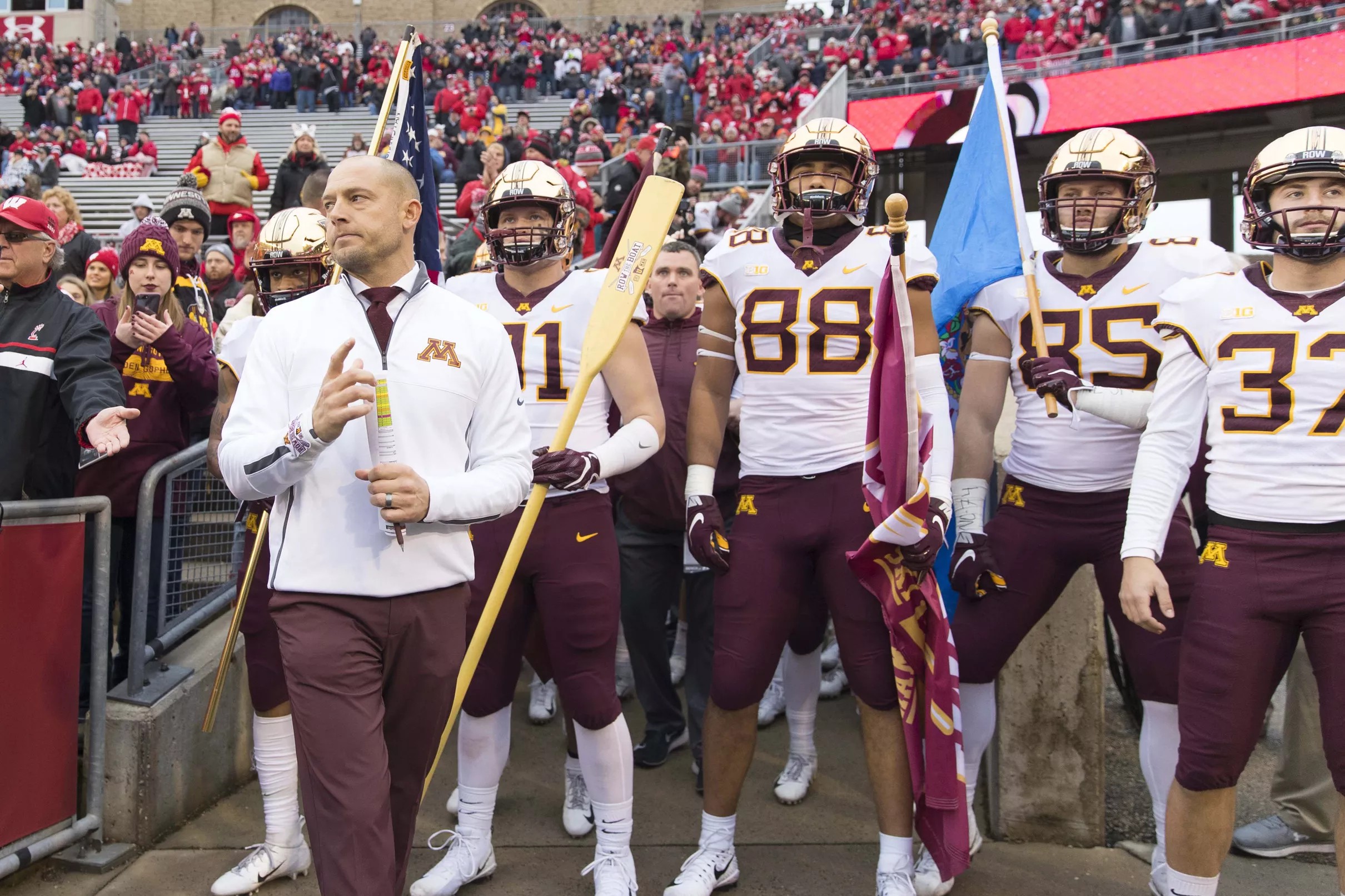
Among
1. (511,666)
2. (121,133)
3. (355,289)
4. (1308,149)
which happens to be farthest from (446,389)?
(121,133)

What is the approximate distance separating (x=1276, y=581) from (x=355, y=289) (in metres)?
2.38

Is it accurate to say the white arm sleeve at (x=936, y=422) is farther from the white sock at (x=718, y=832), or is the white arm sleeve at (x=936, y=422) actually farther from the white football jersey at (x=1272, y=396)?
the white sock at (x=718, y=832)

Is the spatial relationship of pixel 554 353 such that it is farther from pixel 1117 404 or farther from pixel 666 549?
pixel 1117 404

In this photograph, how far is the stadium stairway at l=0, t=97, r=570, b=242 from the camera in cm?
1811

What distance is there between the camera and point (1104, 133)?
3727 millimetres

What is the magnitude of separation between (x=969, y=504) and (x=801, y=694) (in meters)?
1.21

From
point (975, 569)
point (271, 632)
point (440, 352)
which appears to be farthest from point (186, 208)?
point (975, 569)

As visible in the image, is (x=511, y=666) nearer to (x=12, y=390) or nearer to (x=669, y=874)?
(x=669, y=874)

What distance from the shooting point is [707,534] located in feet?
12.2

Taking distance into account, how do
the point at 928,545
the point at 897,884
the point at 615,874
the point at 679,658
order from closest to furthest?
the point at 928,545
the point at 897,884
the point at 615,874
the point at 679,658

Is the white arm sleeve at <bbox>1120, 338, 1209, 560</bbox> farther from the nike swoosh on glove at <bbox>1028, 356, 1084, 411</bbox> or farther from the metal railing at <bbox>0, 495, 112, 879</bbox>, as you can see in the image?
the metal railing at <bbox>0, 495, 112, 879</bbox>

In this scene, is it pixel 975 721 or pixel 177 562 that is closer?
pixel 975 721

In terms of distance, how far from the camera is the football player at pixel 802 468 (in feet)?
11.7

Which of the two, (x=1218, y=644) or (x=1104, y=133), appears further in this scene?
(x=1104, y=133)
